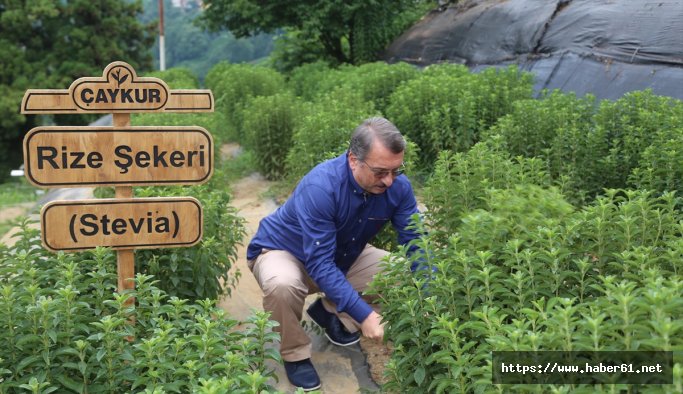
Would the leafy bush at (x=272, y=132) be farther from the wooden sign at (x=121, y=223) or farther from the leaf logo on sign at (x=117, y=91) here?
the wooden sign at (x=121, y=223)

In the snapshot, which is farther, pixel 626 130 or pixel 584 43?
pixel 584 43

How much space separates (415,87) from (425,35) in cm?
802

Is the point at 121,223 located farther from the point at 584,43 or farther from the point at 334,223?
the point at 584,43

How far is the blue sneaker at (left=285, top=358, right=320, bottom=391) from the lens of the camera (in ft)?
13.3

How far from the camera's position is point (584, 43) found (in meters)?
10.4

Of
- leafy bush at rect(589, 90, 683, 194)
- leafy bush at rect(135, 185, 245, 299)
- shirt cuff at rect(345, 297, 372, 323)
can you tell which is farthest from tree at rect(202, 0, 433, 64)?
shirt cuff at rect(345, 297, 372, 323)

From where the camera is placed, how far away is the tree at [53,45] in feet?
92.5

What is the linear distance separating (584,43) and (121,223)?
8.47 meters

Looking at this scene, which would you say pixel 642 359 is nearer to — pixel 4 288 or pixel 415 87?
pixel 4 288

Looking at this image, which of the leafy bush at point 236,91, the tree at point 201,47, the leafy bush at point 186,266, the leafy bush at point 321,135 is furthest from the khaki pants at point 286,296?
the tree at point 201,47

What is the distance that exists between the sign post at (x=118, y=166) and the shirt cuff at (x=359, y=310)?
34.0 inches

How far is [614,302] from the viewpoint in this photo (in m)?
2.53

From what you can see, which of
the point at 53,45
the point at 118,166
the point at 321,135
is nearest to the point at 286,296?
the point at 118,166

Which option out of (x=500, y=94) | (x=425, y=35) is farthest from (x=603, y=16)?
(x=425, y=35)
